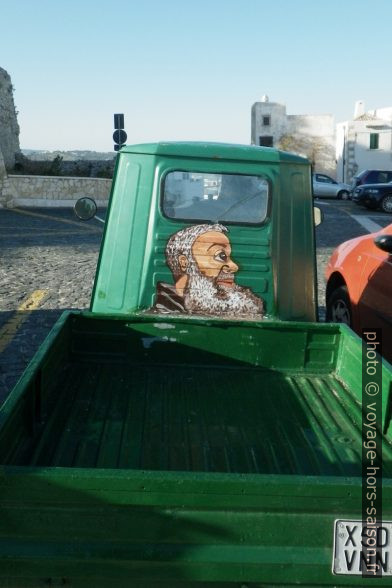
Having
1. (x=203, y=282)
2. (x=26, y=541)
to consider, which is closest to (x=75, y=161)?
(x=203, y=282)

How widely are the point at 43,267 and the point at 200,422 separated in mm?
8704

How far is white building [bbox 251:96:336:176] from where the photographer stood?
170 feet

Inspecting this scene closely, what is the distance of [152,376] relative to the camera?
3826 millimetres

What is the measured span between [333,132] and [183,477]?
53.9 meters

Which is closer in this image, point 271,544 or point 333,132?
point 271,544

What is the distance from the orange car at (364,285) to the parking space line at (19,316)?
3.51 meters

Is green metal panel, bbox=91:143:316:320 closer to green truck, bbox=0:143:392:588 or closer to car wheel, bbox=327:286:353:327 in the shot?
green truck, bbox=0:143:392:588

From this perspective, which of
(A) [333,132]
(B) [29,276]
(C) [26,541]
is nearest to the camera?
(C) [26,541]

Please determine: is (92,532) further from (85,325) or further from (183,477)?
(85,325)

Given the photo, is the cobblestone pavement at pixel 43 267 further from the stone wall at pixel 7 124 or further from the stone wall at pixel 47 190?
the stone wall at pixel 7 124

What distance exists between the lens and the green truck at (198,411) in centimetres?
184

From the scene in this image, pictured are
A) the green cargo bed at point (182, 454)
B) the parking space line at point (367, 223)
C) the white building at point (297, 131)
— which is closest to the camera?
the green cargo bed at point (182, 454)

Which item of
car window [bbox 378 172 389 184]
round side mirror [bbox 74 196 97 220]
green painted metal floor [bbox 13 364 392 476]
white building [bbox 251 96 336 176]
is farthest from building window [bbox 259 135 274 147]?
green painted metal floor [bbox 13 364 392 476]

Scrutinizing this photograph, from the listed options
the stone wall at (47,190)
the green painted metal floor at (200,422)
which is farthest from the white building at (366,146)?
the green painted metal floor at (200,422)
